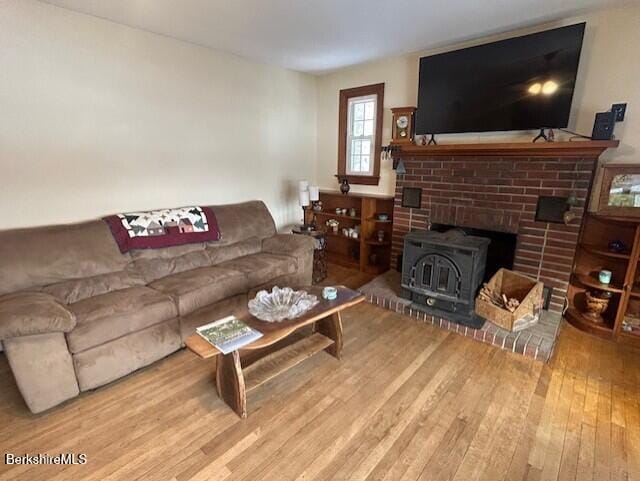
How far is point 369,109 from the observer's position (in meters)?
3.94

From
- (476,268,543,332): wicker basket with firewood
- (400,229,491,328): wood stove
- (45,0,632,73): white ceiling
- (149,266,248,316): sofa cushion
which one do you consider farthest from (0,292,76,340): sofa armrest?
(476,268,543,332): wicker basket with firewood

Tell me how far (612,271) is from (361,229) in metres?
2.29

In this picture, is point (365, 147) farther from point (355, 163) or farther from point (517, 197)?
point (517, 197)

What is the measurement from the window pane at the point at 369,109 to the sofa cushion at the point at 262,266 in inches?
79.7

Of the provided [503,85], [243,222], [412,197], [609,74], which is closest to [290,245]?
[243,222]

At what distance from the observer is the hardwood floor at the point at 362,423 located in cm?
153

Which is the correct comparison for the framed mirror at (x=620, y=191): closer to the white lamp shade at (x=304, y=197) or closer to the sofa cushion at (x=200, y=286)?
the white lamp shade at (x=304, y=197)

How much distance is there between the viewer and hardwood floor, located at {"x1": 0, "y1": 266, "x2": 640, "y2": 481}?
153cm

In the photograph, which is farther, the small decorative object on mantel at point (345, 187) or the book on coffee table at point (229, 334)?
the small decorative object on mantel at point (345, 187)

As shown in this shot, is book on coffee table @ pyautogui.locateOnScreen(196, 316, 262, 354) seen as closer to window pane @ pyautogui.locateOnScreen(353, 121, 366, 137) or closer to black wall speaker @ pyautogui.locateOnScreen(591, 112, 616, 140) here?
black wall speaker @ pyautogui.locateOnScreen(591, 112, 616, 140)

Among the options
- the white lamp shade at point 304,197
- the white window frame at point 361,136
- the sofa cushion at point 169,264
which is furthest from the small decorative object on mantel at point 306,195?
the sofa cushion at point 169,264

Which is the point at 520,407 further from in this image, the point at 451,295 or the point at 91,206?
the point at 91,206

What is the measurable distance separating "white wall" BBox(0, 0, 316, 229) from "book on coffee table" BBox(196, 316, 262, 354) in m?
1.77

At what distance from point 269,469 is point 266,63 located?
3.81 m
